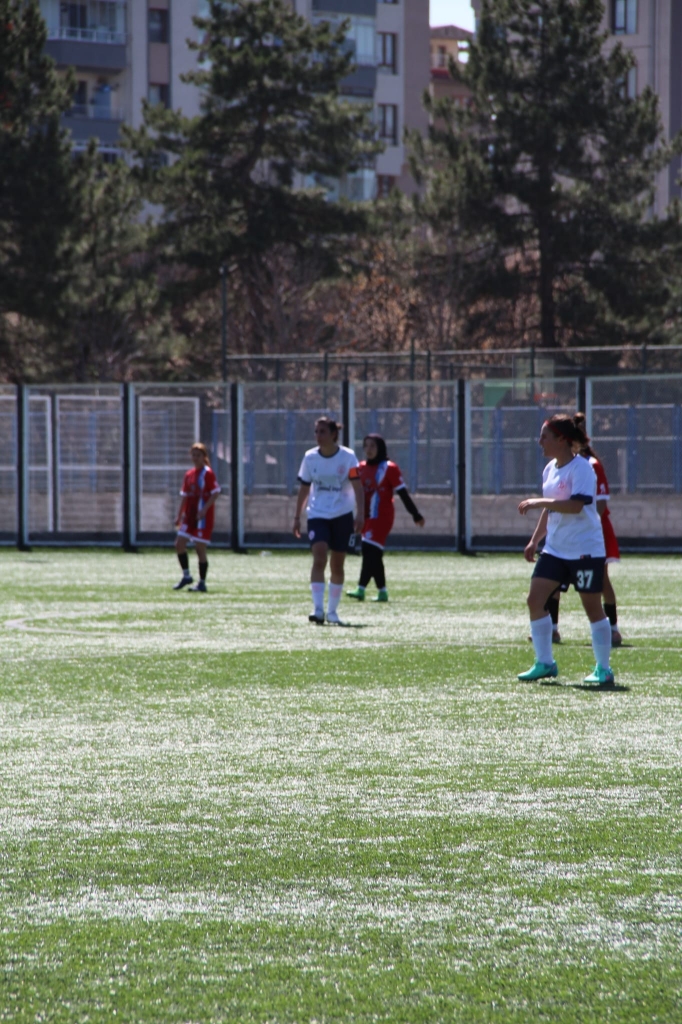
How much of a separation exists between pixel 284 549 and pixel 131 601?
32.8 feet

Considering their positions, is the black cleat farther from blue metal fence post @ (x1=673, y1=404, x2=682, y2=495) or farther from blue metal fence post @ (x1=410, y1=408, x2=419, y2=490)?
blue metal fence post @ (x1=673, y1=404, x2=682, y2=495)

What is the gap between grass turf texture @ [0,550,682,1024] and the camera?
391 cm

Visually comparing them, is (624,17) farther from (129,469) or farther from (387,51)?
(129,469)

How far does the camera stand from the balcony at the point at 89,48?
62.5 m

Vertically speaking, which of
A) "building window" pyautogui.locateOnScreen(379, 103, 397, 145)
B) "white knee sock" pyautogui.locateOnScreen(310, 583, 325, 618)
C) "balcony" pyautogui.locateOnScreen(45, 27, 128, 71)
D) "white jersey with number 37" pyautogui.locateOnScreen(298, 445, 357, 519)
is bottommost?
"white knee sock" pyautogui.locateOnScreen(310, 583, 325, 618)

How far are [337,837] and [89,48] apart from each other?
6153cm

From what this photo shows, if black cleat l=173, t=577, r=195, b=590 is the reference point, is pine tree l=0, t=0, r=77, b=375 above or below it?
above

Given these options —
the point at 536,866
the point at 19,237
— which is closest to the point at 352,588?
the point at 536,866

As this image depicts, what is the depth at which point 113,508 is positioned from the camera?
90.5ft

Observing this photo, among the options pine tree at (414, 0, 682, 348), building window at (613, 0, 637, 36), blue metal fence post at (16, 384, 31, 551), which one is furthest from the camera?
building window at (613, 0, 637, 36)

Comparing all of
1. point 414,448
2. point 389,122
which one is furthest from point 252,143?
point 389,122

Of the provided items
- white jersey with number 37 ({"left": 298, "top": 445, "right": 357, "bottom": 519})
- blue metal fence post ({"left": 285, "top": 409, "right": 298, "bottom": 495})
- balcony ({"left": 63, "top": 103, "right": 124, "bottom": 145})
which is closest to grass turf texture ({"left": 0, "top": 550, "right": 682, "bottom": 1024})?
white jersey with number 37 ({"left": 298, "top": 445, "right": 357, "bottom": 519})

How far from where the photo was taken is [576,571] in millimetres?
9555

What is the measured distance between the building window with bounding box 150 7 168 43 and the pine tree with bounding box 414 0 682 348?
2559 centimetres
